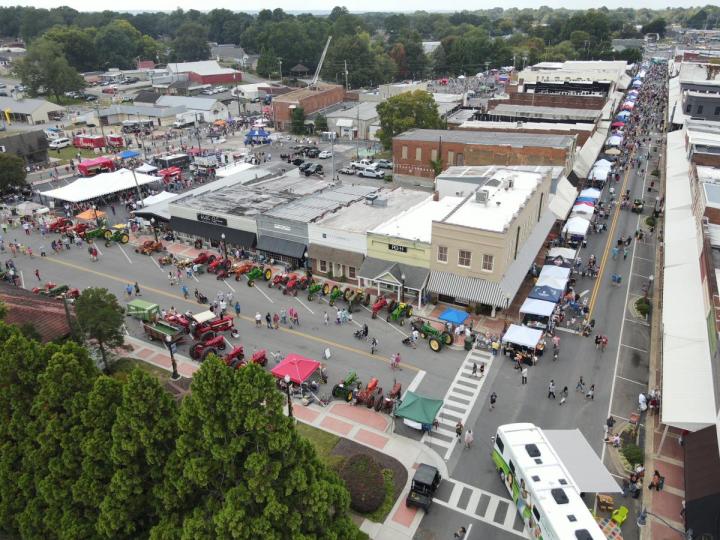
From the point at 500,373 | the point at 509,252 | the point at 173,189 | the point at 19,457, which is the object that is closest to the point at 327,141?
the point at 173,189

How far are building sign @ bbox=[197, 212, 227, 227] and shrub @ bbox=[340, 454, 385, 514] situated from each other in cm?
3201

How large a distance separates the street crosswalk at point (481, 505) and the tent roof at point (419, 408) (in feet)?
11.2

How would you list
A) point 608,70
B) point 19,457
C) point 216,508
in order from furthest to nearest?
point 608,70
point 19,457
point 216,508

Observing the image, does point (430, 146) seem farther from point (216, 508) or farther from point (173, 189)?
point (216, 508)

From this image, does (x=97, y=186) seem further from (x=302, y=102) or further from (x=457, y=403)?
(x=457, y=403)

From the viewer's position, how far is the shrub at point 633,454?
Result: 26.1 m

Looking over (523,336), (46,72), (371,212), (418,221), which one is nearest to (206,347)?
(418,221)

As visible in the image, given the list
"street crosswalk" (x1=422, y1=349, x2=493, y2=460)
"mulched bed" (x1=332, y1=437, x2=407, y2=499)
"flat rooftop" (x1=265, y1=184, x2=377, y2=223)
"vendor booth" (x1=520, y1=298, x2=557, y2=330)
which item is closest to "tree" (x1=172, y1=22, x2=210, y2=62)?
"flat rooftop" (x1=265, y1=184, x2=377, y2=223)

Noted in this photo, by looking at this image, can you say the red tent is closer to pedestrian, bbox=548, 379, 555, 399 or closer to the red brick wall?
pedestrian, bbox=548, 379, 555, 399

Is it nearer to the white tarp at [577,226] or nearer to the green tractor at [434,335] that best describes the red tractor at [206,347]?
the green tractor at [434,335]

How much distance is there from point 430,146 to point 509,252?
2949cm

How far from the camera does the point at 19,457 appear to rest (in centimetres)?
2086

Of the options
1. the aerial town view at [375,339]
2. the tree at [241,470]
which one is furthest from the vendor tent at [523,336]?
the tree at [241,470]

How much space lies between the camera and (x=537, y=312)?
3762 cm
